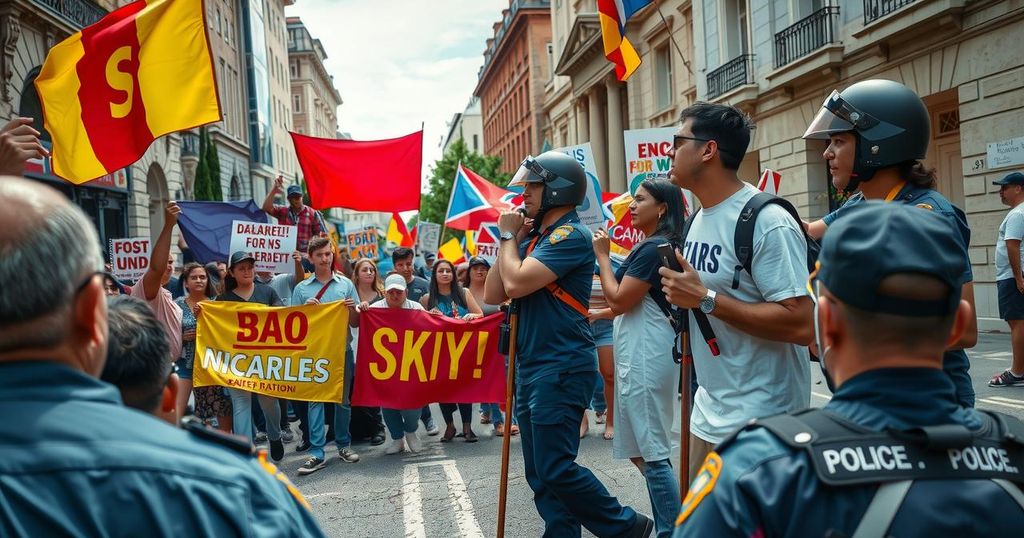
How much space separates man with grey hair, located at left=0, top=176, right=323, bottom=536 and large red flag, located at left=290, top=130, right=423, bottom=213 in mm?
8661

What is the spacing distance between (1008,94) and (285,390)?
11.8 metres

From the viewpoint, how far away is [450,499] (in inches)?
245

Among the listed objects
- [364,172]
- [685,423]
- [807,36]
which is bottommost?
[685,423]

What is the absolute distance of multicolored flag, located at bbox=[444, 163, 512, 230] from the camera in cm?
1359

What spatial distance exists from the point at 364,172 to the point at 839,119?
7708mm

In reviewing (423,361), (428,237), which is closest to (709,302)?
(423,361)

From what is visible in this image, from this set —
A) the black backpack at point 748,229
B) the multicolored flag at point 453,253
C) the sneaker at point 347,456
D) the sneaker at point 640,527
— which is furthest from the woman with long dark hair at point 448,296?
the multicolored flag at point 453,253

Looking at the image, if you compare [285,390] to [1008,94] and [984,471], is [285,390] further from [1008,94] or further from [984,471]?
[1008,94]

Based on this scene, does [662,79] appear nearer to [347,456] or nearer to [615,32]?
[615,32]

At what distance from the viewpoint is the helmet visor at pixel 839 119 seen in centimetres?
306

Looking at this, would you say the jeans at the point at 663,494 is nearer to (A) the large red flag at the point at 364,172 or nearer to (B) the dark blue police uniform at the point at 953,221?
(B) the dark blue police uniform at the point at 953,221

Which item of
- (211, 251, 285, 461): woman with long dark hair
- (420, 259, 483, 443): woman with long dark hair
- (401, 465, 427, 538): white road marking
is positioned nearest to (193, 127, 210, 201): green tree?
(420, 259, 483, 443): woman with long dark hair

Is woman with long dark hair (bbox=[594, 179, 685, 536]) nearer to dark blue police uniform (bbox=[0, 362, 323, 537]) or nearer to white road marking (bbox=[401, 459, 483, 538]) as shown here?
white road marking (bbox=[401, 459, 483, 538])

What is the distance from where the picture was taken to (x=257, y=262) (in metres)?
9.86
